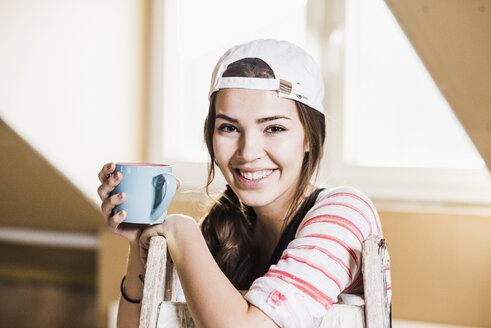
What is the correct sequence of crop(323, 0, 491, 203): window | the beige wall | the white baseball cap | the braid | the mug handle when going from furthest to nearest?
crop(323, 0, 491, 203): window, the beige wall, the braid, the white baseball cap, the mug handle

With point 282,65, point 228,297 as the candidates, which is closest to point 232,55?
point 282,65

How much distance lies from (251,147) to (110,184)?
0.80 ft

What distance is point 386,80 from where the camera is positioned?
78.0 inches

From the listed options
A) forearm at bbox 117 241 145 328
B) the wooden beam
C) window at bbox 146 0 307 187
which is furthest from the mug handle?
window at bbox 146 0 307 187

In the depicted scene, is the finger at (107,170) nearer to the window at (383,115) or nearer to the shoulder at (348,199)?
the shoulder at (348,199)

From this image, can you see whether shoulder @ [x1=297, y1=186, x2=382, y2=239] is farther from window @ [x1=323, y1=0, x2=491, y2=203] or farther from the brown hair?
window @ [x1=323, y1=0, x2=491, y2=203]

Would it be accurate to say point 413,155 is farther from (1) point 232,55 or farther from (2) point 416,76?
(1) point 232,55

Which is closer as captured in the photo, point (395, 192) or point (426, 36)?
point (426, 36)

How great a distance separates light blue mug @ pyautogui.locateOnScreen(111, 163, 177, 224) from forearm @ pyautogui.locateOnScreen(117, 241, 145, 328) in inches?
5.6

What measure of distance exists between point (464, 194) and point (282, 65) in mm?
1085

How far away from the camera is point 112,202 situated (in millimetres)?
885

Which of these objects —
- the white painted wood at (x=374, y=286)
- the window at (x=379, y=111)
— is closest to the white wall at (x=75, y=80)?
the window at (x=379, y=111)

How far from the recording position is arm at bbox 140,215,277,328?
0.78m

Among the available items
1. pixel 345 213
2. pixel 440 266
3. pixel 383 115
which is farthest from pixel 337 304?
pixel 383 115
